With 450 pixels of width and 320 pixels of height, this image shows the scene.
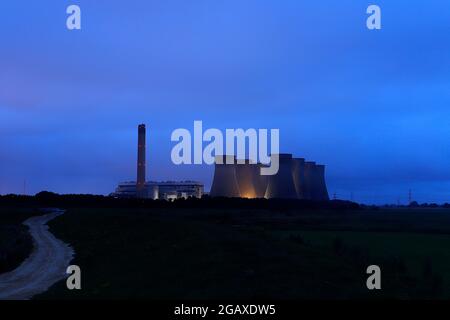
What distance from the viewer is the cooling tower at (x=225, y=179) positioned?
11450 centimetres

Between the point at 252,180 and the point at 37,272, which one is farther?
the point at 252,180

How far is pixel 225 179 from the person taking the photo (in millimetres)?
115125

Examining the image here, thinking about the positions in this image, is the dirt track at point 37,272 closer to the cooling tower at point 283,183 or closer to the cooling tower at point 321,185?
the cooling tower at point 283,183

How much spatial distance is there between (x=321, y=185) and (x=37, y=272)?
134 metres

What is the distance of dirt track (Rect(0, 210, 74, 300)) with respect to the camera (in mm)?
16797

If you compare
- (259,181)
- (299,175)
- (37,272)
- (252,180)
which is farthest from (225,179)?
(37,272)

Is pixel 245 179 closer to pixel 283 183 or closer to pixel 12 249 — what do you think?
pixel 283 183

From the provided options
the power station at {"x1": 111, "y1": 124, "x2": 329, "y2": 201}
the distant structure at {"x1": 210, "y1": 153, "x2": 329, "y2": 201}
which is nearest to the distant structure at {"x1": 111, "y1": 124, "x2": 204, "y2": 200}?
the power station at {"x1": 111, "y1": 124, "x2": 329, "y2": 201}

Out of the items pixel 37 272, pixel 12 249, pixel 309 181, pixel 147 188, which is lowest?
pixel 37 272

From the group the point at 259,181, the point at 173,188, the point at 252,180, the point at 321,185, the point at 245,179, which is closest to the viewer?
the point at 245,179

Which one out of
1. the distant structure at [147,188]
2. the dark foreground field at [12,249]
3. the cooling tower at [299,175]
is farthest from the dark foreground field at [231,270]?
the cooling tower at [299,175]

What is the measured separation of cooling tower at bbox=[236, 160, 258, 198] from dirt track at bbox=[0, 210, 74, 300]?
88.7m
